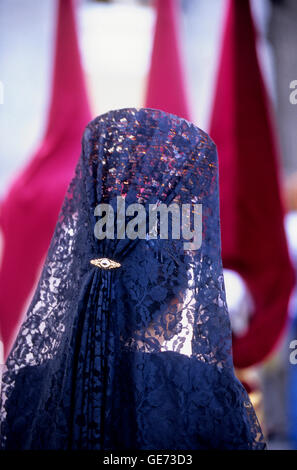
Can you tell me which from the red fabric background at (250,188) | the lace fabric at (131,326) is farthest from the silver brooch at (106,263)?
the red fabric background at (250,188)

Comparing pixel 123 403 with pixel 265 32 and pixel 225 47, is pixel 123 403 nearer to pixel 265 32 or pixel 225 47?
pixel 225 47

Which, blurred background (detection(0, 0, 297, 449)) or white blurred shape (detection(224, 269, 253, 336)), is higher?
blurred background (detection(0, 0, 297, 449))

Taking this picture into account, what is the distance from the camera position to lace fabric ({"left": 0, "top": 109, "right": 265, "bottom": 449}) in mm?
717

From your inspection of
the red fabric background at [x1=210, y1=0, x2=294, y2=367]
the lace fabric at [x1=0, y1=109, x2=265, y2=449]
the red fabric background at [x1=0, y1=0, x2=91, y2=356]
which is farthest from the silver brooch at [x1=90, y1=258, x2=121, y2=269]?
the red fabric background at [x1=210, y1=0, x2=294, y2=367]

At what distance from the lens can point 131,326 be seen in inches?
29.6

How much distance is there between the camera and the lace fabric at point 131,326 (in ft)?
2.35

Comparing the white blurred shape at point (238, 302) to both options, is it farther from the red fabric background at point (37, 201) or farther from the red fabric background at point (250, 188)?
the red fabric background at point (37, 201)

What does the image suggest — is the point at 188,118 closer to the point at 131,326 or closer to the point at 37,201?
the point at 37,201

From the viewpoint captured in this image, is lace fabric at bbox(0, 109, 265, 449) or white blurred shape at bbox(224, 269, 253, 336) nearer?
lace fabric at bbox(0, 109, 265, 449)

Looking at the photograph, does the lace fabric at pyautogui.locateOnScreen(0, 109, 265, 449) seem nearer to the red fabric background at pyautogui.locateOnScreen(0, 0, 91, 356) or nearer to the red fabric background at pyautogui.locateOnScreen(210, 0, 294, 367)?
the red fabric background at pyautogui.locateOnScreen(0, 0, 91, 356)

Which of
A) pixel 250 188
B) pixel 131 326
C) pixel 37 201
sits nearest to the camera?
pixel 131 326

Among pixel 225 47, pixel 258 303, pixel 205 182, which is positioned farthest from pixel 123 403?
pixel 225 47

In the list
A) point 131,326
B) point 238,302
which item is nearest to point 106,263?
point 131,326

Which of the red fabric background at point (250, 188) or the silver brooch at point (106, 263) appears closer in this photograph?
the silver brooch at point (106, 263)
